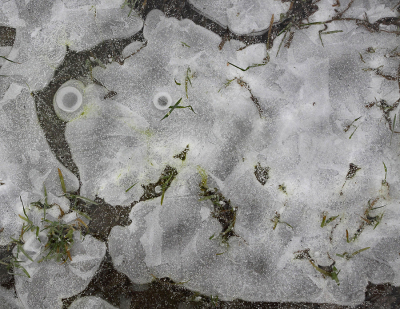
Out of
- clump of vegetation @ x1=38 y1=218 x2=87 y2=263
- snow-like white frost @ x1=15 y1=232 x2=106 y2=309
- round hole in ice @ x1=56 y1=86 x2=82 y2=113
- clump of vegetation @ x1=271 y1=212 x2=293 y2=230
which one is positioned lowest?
snow-like white frost @ x1=15 y1=232 x2=106 y2=309

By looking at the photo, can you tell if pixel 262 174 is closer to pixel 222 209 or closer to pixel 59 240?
pixel 222 209

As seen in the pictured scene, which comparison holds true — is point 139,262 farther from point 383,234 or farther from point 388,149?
point 388,149

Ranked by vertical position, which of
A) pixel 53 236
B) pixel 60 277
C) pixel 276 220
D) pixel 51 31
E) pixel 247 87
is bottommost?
pixel 60 277

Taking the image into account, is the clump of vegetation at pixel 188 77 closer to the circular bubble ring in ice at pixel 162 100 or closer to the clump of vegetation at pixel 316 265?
the circular bubble ring in ice at pixel 162 100

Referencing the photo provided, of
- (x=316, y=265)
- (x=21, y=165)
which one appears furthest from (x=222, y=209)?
(x=21, y=165)

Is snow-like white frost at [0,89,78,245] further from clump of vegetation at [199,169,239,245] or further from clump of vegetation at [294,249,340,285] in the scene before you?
clump of vegetation at [294,249,340,285]

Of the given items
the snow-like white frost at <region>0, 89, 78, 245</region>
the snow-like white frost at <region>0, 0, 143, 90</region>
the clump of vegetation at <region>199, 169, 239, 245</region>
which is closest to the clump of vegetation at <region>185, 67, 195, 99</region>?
the snow-like white frost at <region>0, 0, 143, 90</region>

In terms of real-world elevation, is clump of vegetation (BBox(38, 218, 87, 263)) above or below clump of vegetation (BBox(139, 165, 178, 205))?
below
